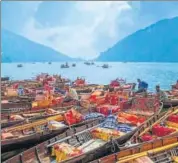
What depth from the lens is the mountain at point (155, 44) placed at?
4210 inches

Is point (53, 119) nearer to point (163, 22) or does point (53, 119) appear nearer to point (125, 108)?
point (125, 108)

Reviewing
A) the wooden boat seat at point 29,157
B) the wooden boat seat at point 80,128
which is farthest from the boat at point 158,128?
the wooden boat seat at point 29,157

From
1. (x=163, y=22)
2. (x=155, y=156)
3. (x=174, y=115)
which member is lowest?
(x=155, y=156)

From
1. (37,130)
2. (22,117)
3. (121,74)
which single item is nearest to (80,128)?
(37,130)

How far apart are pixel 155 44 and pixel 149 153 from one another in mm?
106787

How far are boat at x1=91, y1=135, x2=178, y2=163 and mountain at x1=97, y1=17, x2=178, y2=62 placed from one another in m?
96.2

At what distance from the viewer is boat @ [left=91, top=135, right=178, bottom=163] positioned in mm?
8086

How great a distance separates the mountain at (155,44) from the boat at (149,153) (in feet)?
316

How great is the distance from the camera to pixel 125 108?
50.4 ft

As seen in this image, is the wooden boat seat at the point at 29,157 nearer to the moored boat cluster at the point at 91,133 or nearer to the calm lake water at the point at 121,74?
the moored boat cluster at the point at 91,133

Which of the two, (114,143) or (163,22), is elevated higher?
(163,22)

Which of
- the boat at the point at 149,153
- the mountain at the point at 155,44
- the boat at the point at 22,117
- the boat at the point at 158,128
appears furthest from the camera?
the mountain at the point at 155,44

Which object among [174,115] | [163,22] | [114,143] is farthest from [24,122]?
[163,22]

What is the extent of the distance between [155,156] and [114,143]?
127 cm
